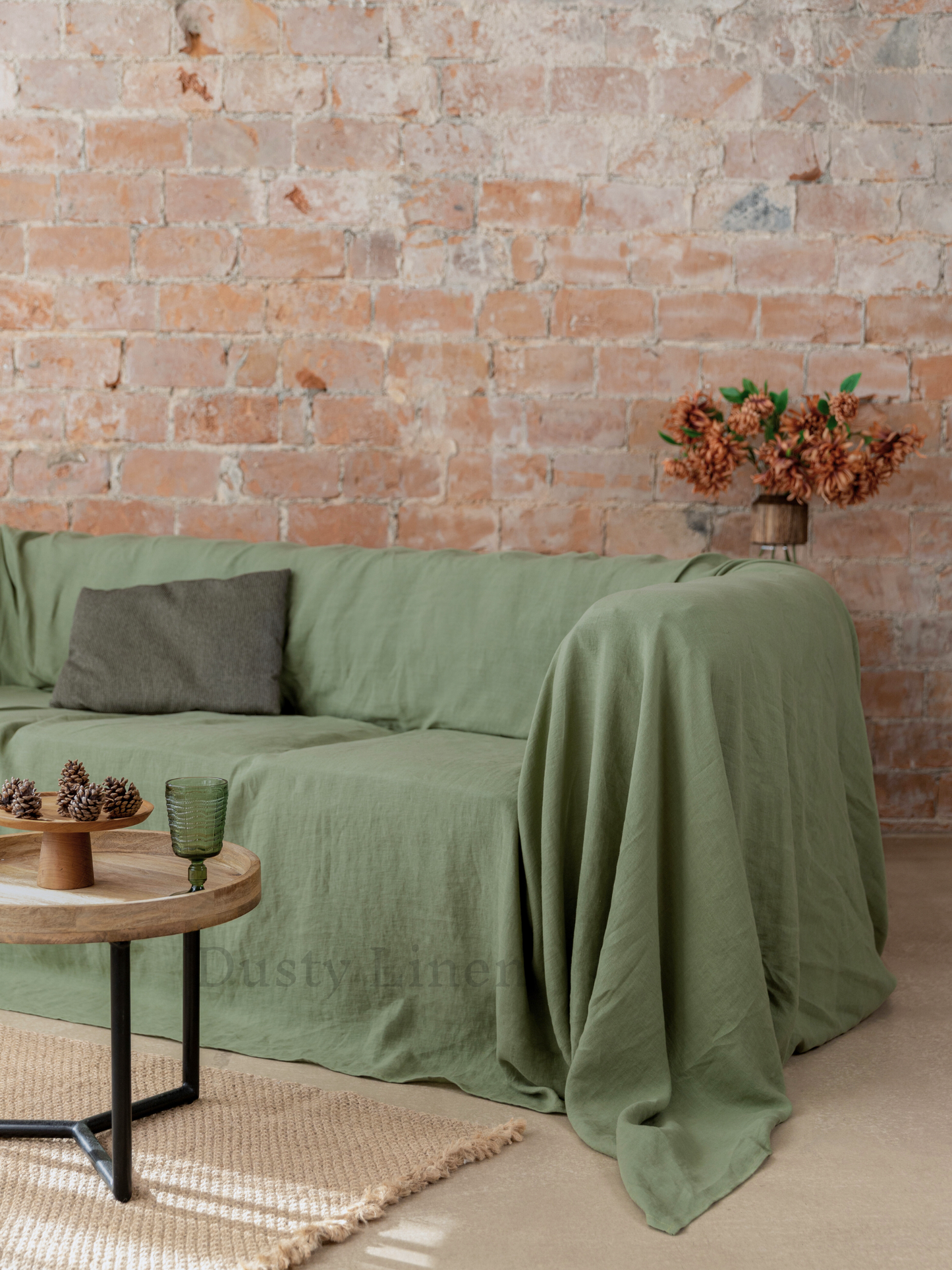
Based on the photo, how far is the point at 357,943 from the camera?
7.08 feet

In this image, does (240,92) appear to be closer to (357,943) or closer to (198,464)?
(198,464)

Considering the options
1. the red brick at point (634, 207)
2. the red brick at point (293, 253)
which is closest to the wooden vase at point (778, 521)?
the red brick at point (634, 207)

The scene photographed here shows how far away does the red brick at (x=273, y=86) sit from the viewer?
354 cm

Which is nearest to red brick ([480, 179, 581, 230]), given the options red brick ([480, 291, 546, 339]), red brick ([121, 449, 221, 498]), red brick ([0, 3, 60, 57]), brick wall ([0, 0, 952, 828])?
brick wall ([0, 0, 952, 828])

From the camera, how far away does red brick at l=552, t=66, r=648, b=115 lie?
3.49m

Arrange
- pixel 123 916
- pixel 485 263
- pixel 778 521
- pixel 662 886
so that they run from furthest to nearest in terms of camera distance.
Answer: pixel 485 263, pixel 778 521, pixel 662 886, pixel 123 916

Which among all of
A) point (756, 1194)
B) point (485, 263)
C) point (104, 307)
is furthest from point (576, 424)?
point (756, 1194)

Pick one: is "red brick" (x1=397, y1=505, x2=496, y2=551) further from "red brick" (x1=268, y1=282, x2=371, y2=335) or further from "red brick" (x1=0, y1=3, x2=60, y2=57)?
"red brick" (x1=0, y1=3, x2=60, y2=57)

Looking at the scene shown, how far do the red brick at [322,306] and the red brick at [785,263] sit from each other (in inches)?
40.3

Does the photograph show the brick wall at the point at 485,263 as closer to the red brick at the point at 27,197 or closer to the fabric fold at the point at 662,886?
the red brick at the point at 27,197

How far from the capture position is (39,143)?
3635 millimetres

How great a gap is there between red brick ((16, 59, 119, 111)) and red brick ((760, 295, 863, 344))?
1.88m

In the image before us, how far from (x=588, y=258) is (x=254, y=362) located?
956mm

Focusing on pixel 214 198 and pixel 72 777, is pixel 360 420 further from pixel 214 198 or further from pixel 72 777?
pixel 72 777
